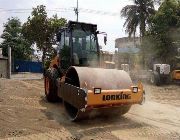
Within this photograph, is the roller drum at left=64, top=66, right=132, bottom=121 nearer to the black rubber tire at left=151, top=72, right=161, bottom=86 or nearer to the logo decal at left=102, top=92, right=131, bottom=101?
the logo decal at left=102, top=92, right=131, bottom=101

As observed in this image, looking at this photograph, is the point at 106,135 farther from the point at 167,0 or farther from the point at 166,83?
the point at 167,0

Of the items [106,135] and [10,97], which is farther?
[10,97]

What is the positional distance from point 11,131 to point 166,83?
54.2 feet

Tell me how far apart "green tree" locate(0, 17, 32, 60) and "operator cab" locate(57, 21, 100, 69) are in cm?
3509

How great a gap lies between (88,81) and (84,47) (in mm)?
2772

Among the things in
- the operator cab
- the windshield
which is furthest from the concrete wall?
the windshield

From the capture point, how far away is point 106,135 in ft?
24.7

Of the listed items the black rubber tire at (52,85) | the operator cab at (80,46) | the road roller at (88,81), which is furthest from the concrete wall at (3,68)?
the operator cab at (80,46)

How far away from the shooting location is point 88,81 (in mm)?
8758

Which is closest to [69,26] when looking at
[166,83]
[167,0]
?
[166,83]

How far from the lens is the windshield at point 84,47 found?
11117 millimetres

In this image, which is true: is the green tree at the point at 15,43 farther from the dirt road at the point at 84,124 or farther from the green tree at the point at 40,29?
the dirt road at the point at 84,124

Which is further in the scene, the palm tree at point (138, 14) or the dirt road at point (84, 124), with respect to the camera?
the palm tree at point (138, 14)

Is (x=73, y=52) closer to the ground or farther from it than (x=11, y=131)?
farther from it
